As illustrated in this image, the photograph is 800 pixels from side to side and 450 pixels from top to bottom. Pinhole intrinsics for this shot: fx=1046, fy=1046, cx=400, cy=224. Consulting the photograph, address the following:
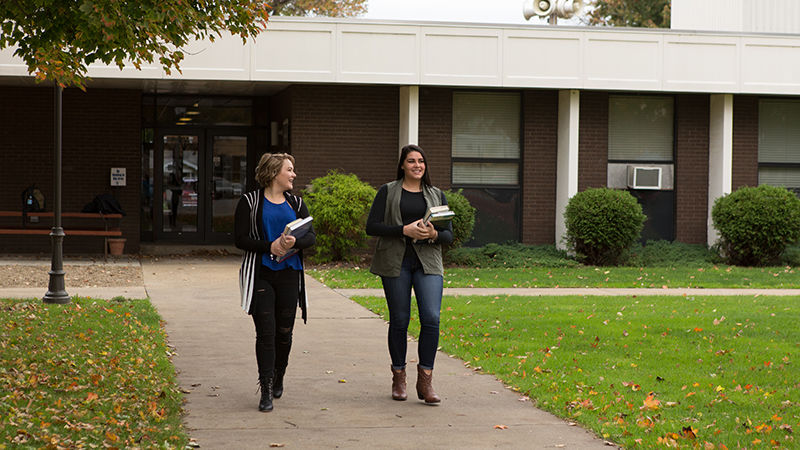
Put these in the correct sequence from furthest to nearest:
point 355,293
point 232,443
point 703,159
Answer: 1. point 703,159
2. point 355,293
3. point 232,443

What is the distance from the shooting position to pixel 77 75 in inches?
433

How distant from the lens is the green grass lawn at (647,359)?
6793 mm

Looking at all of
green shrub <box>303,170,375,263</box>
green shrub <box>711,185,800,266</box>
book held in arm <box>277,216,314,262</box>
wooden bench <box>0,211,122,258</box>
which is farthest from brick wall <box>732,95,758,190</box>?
book held in arm <box>277,216,314,262</box>

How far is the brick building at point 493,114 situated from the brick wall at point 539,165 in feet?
0.09

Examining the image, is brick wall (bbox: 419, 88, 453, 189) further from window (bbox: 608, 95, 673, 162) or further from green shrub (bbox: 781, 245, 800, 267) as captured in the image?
green shrub (bbox: 781, 245, 800, 267)

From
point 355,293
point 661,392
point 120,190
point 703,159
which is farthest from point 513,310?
point 120,190

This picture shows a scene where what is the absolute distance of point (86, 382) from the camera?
7707 mm

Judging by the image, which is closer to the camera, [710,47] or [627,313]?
[627,313]

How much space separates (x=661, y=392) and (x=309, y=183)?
42.2 feet

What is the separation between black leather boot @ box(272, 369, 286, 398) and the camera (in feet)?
24.8

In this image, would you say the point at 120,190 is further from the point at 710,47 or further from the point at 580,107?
the point at 710,47

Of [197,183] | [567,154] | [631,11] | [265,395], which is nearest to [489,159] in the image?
[567,154]

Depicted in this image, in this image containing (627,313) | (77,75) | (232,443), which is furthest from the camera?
(627,313)

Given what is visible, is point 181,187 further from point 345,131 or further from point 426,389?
point 426,389
